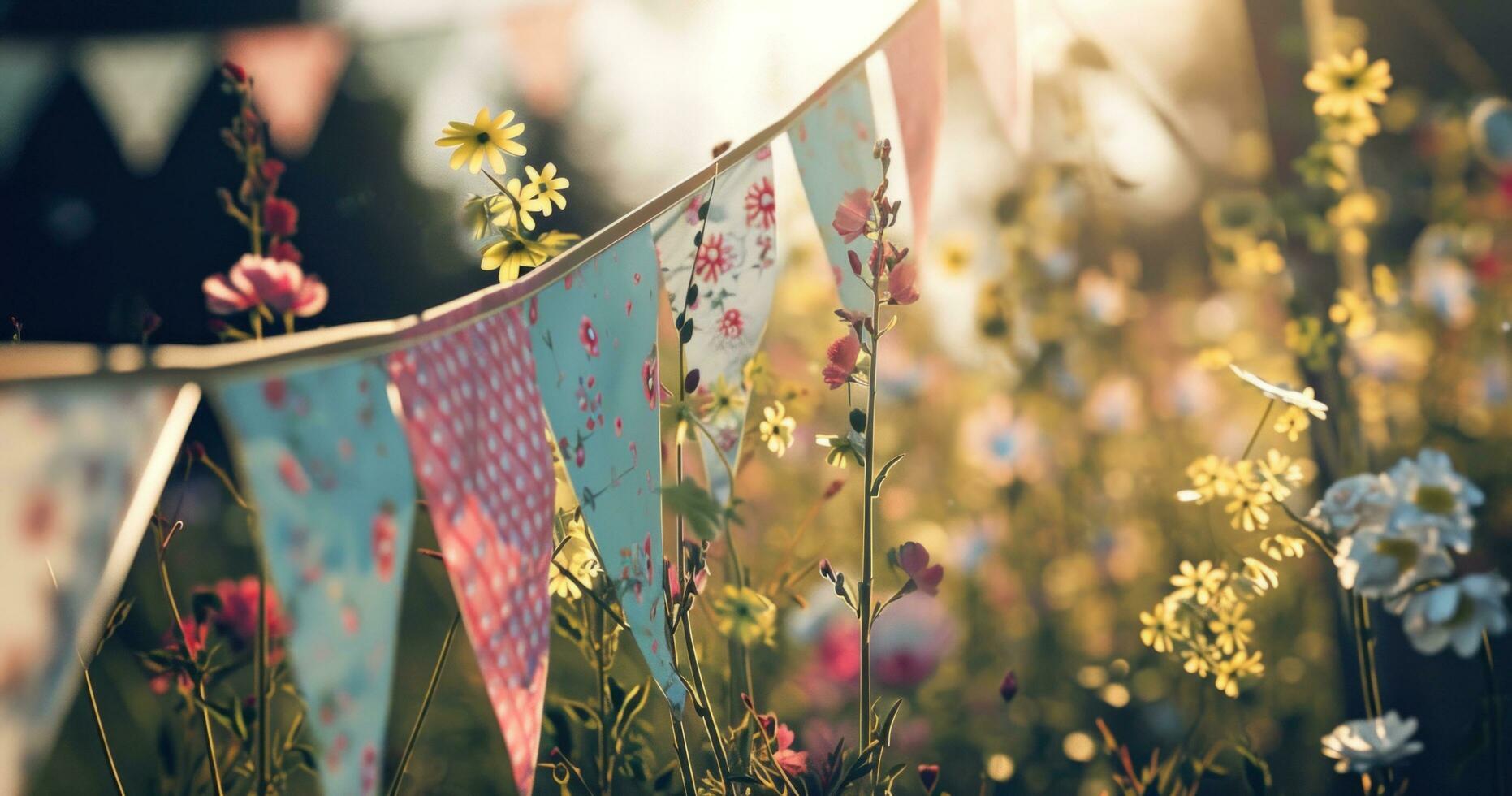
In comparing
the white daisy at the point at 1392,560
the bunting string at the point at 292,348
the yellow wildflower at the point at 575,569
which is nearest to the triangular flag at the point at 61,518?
the bunting string at the point at 292,348

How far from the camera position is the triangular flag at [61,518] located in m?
0.37

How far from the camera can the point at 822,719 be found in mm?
1132

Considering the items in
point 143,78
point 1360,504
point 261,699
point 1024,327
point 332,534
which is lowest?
point 1360,504

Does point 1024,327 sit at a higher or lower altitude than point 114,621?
lower

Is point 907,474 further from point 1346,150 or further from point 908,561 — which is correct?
point 1346,150

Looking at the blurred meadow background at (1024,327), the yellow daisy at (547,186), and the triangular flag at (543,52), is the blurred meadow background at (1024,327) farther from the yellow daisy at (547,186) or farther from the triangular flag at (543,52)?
the yellow daisy at (547,186)

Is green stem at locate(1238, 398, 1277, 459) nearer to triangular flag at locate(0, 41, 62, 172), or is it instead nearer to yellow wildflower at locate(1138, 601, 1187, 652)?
yellow wildflower at locate(1138, 601, 1187, 652)

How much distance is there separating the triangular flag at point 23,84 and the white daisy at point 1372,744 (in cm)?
164

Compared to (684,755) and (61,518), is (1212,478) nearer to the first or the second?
(684,755)

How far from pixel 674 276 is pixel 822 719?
1.96 feet

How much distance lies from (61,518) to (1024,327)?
971 millimetres

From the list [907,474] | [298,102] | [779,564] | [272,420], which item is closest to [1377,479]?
[907,474]

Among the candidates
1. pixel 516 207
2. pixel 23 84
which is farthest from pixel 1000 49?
pixel 23 84

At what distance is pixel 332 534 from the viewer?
435mm
